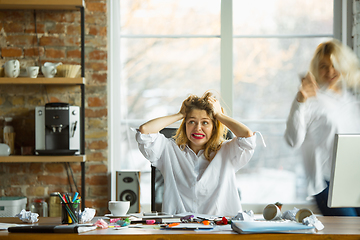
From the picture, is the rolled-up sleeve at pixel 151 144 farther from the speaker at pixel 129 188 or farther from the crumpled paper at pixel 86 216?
the speaker at pixel 129 188

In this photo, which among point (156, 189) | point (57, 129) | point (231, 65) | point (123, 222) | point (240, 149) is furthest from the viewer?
point (231, 65)

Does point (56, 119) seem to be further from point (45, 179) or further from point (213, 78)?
point (213, 78)

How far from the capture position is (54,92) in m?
2.79

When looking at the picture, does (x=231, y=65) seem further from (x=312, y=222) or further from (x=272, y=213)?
(x=312, y=222)

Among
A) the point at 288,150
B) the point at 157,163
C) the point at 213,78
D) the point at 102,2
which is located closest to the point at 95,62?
the point at 102,2

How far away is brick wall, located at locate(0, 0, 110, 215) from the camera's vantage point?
278 cm

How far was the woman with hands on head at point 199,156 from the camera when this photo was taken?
1.88 meters

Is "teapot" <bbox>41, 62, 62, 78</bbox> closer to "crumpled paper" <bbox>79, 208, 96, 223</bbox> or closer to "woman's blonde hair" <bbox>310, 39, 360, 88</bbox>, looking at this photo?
"crumpled paper" <bbox>79, 208, 96, 223</bbox>

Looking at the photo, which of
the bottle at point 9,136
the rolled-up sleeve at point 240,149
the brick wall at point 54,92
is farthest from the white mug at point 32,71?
the rolled-up sleeve at point 240,149

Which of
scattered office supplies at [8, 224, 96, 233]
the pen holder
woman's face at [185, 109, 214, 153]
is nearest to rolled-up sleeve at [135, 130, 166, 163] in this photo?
woman's face at [185, 109, 214, 153]

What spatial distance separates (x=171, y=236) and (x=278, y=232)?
1.05 ft

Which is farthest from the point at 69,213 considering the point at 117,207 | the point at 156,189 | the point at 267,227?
the point at 156,189

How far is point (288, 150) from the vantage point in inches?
114

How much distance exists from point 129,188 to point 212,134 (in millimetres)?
954
